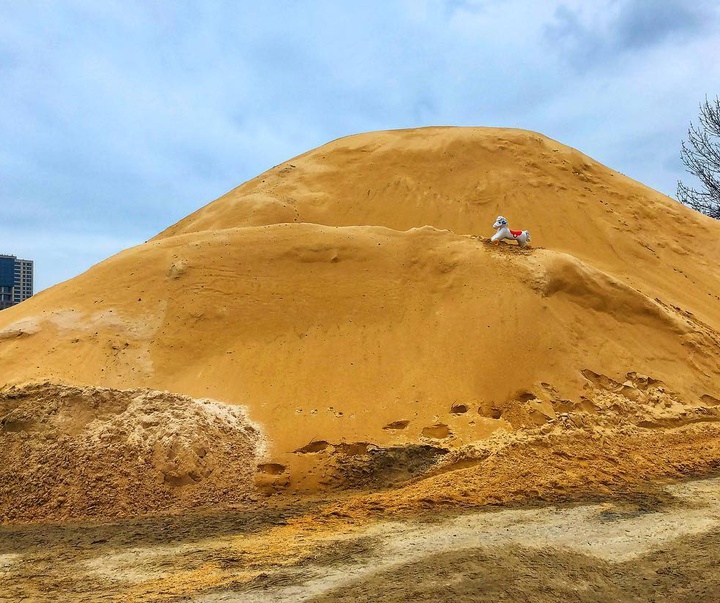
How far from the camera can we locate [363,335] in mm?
10828

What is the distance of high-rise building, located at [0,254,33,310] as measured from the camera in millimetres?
48844

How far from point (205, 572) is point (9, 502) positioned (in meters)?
3.68

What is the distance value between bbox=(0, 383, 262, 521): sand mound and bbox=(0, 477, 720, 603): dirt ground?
0.49 meters

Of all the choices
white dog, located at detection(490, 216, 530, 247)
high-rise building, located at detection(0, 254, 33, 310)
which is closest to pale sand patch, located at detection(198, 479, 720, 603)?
white dog, located at detection(490, 216, 530, 247)

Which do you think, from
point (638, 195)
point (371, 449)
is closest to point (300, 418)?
point (371, 449)

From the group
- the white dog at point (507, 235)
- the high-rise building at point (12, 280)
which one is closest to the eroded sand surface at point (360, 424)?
the white dog at point (507, 235)

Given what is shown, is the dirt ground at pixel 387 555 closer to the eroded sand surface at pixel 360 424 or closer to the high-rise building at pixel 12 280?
the eroded sand surface at pixel 360 424

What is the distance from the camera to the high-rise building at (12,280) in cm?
4884

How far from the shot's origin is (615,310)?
1219cm

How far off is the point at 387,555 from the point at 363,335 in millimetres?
5351

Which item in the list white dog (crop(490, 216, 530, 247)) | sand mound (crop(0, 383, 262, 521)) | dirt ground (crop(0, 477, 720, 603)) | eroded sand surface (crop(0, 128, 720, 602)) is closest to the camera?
dirt ground (crop(0, 477, 720, 603))

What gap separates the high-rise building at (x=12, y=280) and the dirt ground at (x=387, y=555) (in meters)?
47.9

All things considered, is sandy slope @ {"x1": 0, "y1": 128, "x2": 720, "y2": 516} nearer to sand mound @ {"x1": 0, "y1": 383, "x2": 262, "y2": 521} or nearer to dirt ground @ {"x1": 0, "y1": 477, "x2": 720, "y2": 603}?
sand mound @ {"x1": 0, "y1": 383, "x2": 262, "y2": 521}

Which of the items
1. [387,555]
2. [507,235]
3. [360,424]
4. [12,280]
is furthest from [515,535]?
[12,280]
